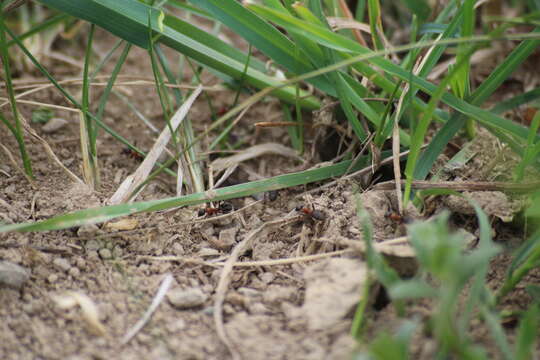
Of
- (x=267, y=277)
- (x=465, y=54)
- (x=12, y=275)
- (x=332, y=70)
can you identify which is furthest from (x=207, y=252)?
(x=465, y=54)

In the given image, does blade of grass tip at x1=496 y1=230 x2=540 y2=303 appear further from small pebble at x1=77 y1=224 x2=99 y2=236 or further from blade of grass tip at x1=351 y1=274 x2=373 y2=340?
small pebble at x1=77 y1=224 x2=99 y2=236

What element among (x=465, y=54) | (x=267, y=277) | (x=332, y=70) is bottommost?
(x=267, y=277)

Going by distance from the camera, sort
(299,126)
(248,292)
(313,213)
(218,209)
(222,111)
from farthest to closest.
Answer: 1. (222,111)
2. (299,126)
3. (218,209)
4. (313,213)
5. (248,292)

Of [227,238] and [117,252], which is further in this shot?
[227,238]

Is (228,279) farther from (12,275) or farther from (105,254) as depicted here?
(12,275)

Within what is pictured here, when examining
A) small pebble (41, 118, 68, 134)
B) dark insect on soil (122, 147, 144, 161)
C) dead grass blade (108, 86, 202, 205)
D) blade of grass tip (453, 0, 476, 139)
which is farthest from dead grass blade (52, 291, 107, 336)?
blade of grass tip (453, 0, 476, 139)


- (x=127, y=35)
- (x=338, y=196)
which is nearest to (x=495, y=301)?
(x=338, y=196)

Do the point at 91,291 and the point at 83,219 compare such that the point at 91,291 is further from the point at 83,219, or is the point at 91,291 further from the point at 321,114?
the point at 321,114
